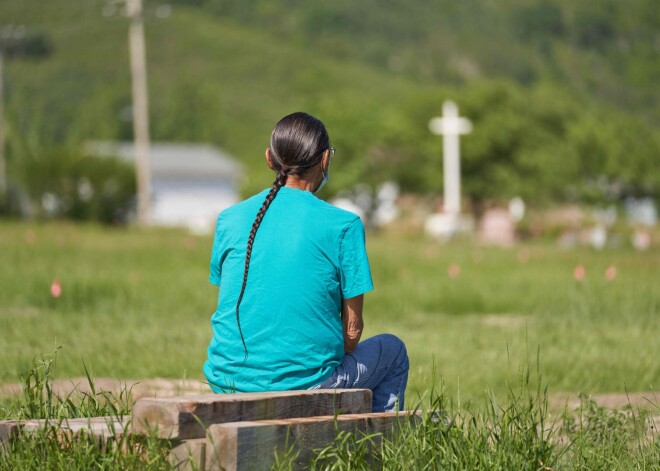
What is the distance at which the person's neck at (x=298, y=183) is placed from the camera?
4547 mm

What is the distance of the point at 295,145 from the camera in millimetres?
4492

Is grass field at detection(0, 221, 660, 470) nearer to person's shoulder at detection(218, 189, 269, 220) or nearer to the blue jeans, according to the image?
the blue jeans

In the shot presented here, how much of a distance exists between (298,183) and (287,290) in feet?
1.44

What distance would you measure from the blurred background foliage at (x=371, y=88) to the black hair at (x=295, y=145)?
2760 cm

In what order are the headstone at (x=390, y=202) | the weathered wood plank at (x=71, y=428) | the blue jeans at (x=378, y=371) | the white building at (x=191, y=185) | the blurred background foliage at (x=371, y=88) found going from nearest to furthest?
the weathered wood plank at (x=71, y=428) → the blue jeans at (x=378, y=371) → the blurred background foliage at (x=371, y=88) → the headstone at (x=390, y=202) → the white building at (x=191, y=185)

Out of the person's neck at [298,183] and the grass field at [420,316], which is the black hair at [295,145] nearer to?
the person's neck at [298,183]

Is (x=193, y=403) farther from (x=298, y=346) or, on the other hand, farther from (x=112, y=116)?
(x=112, y=116)

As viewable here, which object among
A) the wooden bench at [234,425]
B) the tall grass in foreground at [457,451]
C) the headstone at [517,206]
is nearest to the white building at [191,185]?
the headstone at [517,206]

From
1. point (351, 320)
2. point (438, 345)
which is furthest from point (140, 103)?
point (351, 320)

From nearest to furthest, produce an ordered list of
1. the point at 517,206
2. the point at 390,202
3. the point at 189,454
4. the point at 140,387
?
the point at 189,454 → the point at 140,387 → the point at 517,206 → the point at 390,202

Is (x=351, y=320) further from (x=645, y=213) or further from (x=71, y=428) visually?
(x=645, y=213)

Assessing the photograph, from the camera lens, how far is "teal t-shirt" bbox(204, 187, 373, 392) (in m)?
4.36

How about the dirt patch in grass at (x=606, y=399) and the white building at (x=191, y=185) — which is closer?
the dirt patch in grass at (x=606, y=399)

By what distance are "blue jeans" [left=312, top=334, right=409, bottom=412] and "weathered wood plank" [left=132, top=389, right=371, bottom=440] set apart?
461 mm
